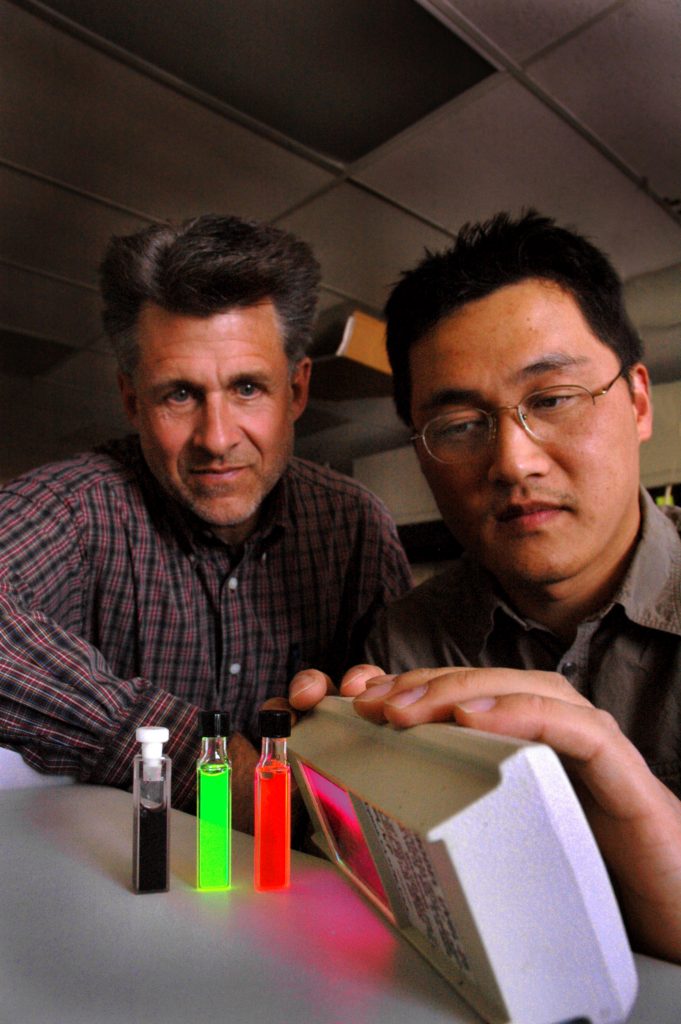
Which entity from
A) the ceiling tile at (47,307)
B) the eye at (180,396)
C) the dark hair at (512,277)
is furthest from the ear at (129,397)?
the ceiling tile at (47,307)

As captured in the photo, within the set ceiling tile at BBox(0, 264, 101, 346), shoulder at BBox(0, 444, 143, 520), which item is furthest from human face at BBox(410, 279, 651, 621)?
ceiling tile at BBox(0, 264, 101, 346)

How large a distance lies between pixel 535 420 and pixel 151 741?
Result: 1.92ft

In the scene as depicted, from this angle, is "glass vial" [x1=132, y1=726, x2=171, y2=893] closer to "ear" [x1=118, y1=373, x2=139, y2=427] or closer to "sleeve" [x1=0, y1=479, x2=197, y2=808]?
"sleeve" [x1=0, y1=479, x2=197, y2=808]

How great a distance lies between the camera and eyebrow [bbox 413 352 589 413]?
0.97m

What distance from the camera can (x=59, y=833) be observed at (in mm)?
869

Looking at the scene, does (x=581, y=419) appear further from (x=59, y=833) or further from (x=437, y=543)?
(x=437, y=543)

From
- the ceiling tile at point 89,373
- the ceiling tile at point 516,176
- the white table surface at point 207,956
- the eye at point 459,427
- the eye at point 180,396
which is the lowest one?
the white table surface at point 207,956

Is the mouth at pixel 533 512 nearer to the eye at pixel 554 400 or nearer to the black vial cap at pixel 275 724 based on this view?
the eye at pixel 554 400

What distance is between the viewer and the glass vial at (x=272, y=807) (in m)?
0.66

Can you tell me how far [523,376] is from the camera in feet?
3.18

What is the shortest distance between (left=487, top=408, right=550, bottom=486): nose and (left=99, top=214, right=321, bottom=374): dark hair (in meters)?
0.74

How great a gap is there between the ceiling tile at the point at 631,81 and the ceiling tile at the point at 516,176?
0.28ft

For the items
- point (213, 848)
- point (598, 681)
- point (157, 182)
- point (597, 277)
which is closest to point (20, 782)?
point (213, 848)

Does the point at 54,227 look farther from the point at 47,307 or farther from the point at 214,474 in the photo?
the point at 214,474
